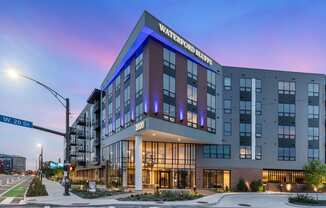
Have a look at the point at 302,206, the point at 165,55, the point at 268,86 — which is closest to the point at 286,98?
the point at 268,86

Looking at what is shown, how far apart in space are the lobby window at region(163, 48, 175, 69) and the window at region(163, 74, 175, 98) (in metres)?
1.35

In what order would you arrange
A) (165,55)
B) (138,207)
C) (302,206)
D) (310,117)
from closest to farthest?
(138,207), (302,206), (165,55), (310,117)

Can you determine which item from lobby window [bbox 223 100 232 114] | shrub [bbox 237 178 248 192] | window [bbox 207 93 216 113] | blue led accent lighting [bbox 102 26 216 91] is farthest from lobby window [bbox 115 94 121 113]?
shrub [bbox 237 178 248 192]

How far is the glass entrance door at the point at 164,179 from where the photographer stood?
59375mm

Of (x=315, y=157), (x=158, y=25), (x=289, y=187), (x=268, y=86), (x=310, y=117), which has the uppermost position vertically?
(x=158, y=25)

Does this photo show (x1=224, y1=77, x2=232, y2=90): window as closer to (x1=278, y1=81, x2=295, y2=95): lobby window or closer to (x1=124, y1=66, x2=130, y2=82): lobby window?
(x1=278, y1=81, x2=295, y2=95): lobby window

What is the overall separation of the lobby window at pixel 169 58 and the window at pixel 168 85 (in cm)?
135

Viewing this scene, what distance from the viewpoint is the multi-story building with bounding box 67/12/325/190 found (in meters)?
52.3

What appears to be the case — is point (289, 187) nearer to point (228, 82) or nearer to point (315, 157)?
point (315, 157)

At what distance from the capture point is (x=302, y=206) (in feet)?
106

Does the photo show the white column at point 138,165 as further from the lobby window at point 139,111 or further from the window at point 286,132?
the window at point 286,132

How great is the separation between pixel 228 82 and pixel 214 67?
13.3 ft

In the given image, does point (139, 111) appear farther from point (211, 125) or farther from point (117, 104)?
point (211, 125)

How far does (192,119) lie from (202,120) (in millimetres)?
2609
